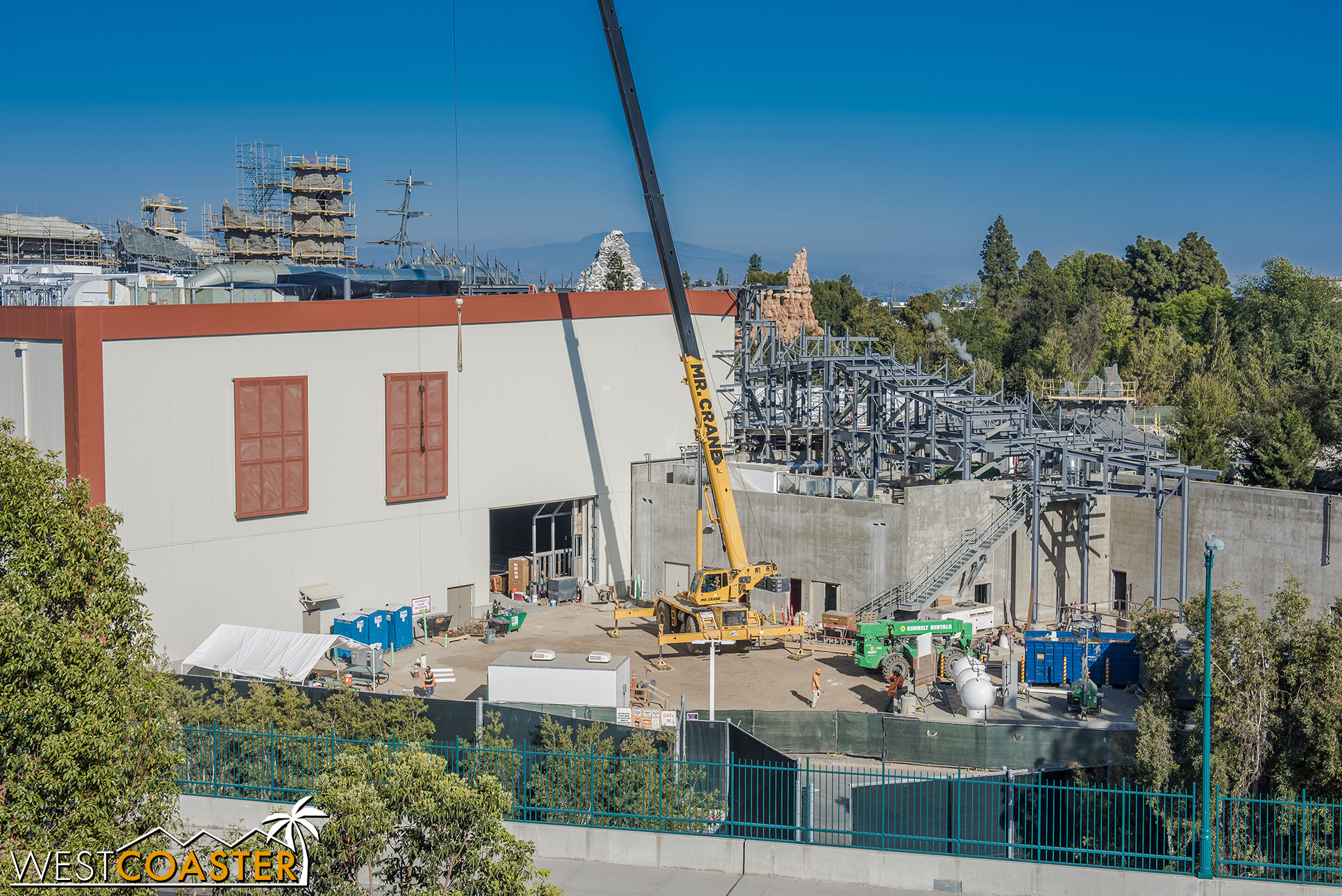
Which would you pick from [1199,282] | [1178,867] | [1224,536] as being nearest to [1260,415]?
[1224,536]

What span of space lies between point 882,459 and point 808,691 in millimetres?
16732

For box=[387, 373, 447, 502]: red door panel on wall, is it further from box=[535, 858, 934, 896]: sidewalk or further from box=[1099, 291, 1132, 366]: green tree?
box=[1099, 291, 1132, 366]: green tree

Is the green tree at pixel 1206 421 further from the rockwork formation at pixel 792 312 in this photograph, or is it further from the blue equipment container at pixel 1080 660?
the rockwork formation at pixel 792 312

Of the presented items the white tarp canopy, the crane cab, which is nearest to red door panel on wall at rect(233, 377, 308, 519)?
the white tarp canopy

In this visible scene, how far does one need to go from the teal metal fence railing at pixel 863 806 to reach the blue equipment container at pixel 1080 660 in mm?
11756

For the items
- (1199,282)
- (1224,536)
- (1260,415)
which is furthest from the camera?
(1199,282)

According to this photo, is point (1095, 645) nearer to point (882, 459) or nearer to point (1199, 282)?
point (882, 459)

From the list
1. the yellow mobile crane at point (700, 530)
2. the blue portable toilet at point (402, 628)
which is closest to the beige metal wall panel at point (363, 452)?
the blue portable toilet at point (402, 628)

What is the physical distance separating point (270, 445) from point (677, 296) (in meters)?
14.1

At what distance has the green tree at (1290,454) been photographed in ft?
163

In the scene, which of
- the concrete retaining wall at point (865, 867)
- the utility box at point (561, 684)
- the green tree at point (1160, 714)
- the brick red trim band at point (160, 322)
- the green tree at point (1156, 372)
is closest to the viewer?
the concrete retaining wall at point (865, 867)

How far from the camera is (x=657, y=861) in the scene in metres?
21.0

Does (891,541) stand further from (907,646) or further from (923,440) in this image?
(923,440)

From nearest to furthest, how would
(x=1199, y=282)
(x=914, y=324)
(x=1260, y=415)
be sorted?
1. (x=1260, y=415)
2. (x=914, y=324)
3. (x=1199, y=282)
